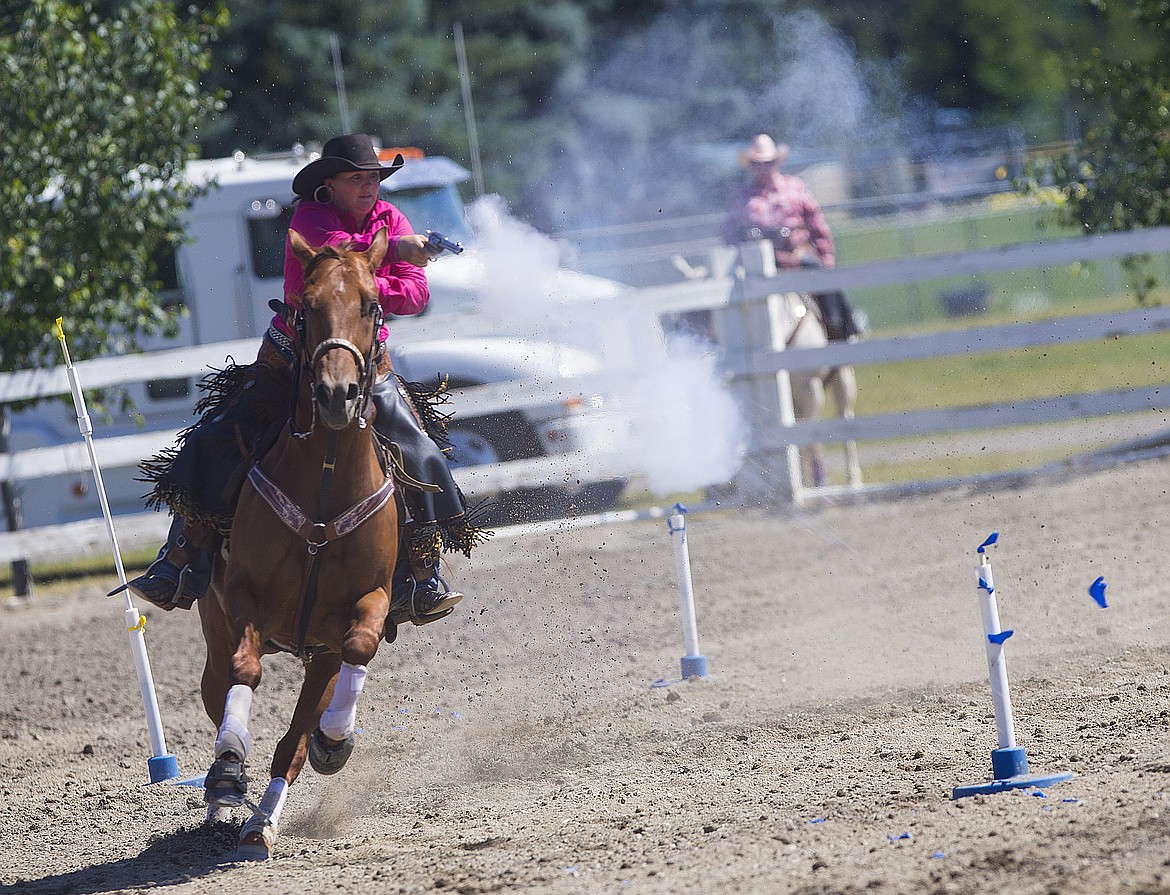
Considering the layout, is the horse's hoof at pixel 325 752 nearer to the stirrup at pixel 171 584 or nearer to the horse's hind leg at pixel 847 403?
the stirrup at pixel 171 584

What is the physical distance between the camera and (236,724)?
5.35 meters

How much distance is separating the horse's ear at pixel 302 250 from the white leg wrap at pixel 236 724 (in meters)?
1.56

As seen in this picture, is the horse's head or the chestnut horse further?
the chestnut horse

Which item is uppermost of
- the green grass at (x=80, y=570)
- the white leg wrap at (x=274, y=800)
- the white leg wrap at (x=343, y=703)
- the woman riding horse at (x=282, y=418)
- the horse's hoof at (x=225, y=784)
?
the woman riding horse at (x=282, y=418)

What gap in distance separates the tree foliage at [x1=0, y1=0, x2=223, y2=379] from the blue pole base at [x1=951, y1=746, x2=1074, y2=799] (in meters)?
9.58

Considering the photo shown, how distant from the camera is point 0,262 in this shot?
12.3 m

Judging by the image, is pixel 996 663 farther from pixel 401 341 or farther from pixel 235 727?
pixel 401 341

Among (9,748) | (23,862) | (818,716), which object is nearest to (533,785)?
(818,716)

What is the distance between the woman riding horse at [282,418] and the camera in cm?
600

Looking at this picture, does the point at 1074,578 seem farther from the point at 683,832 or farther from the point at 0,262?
the point at 0,262

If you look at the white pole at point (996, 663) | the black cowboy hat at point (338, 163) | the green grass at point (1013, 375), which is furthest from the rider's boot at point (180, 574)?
the green grass at point (1013, 375)

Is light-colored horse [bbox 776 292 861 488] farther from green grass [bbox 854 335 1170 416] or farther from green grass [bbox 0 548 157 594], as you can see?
green grass [bbox 0 548 157 594]

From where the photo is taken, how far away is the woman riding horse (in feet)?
19.7


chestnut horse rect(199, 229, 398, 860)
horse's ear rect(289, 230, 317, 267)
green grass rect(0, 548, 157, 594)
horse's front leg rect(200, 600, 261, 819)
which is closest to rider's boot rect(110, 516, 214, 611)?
chestnut horse rect(199, 229, 398, 860)
